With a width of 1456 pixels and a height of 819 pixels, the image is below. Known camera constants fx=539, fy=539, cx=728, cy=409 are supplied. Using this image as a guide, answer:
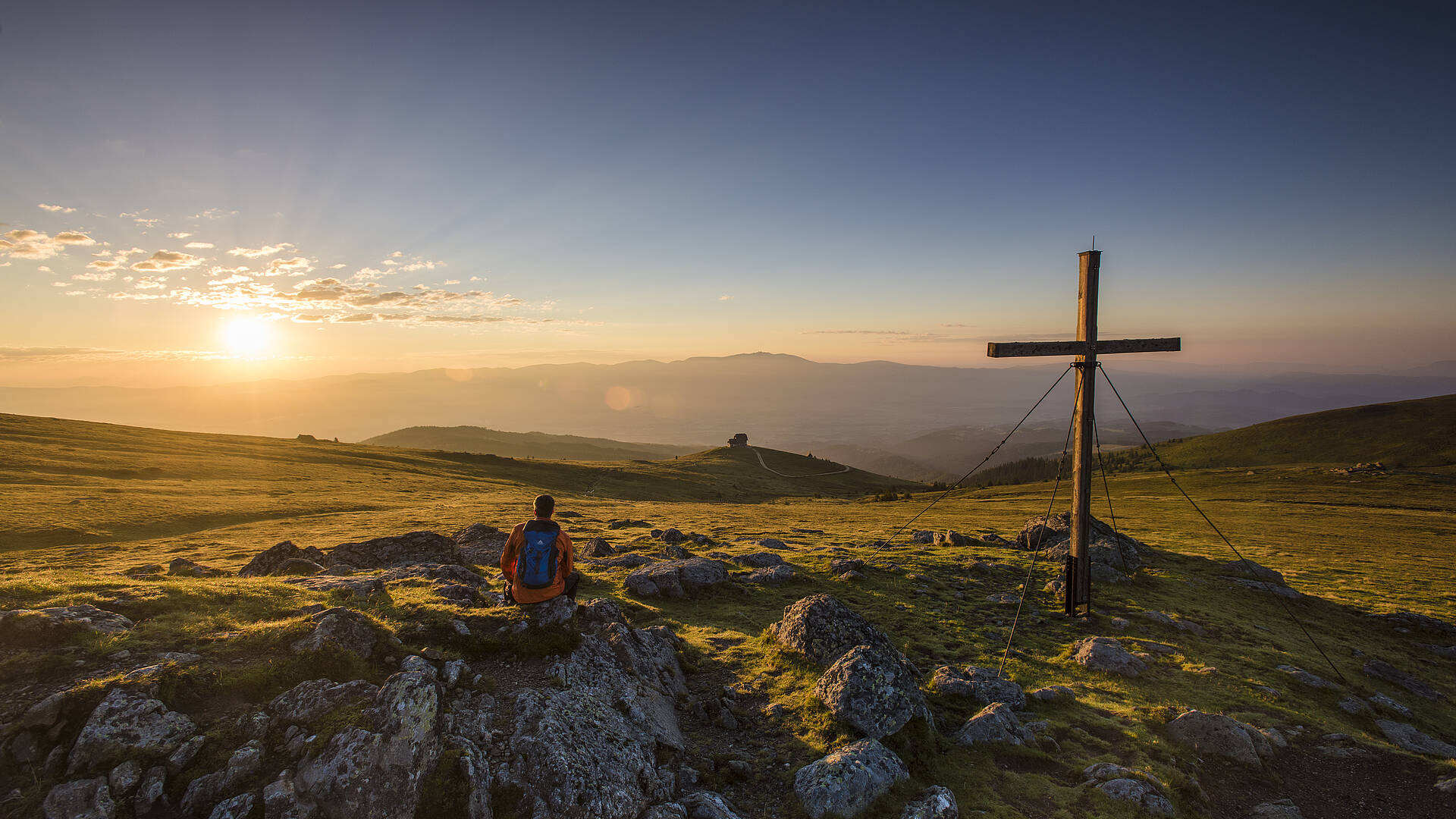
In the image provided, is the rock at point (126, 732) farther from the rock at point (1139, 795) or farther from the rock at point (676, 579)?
the rock at point (1139, 795)

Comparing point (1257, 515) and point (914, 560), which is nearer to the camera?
point (914, 560)

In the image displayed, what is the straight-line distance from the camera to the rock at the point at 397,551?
59.8 ft

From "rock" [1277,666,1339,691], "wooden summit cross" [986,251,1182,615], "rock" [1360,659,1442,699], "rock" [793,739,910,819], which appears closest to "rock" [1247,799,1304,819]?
"rock" [793,739,910,819]

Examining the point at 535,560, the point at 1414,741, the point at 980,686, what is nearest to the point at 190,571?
the point at 535,560

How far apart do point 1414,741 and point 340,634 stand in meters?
19.8

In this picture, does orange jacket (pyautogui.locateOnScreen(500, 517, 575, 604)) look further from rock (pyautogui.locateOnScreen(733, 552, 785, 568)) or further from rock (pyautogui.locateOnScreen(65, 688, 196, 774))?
rock (pyautogui.locateOnScreen(733, 552, 785, 568))

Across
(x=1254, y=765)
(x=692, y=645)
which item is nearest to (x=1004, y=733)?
(x=1254, y=765)

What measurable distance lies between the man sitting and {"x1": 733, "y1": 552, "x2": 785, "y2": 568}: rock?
1125 centimetres

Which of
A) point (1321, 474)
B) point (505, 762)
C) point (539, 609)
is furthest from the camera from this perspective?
point (1321, 474)

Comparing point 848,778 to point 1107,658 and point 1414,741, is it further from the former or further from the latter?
point 1414,741

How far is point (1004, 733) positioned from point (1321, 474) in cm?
7359

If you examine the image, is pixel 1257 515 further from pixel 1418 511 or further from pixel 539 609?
pixel 539 609

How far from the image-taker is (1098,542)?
75.3ft

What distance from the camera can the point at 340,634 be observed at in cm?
812
